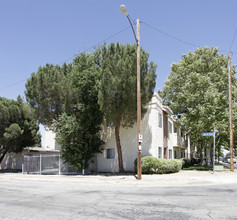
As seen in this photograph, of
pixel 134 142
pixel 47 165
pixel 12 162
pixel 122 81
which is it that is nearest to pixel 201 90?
pixel 134 142

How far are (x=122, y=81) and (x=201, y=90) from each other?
10659 mm

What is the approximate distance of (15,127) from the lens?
79.3 ft

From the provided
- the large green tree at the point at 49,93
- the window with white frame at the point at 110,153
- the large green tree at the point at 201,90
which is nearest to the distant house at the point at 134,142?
the window with white frame at the point at 110,153

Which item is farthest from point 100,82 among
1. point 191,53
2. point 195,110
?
point 191,53

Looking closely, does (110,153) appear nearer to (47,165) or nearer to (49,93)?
(47,165)

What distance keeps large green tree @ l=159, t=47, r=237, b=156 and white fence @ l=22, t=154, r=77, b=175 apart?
40.4 feet

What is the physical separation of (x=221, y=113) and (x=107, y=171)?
1180cm

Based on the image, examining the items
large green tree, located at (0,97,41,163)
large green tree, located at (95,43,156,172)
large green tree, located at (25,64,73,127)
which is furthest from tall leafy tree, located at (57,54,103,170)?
large green tree, located at (0,97,41,163)

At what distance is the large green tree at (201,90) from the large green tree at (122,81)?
24.9 ft

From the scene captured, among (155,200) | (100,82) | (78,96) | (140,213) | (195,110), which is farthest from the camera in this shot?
(195,110)

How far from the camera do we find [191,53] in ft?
94.4

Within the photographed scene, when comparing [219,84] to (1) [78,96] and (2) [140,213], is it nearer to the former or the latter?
(1) [78,96]

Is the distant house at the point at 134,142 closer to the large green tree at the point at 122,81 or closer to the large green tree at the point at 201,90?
the large green tree at the point at 122,81

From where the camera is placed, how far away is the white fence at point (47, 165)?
71.1 feet
